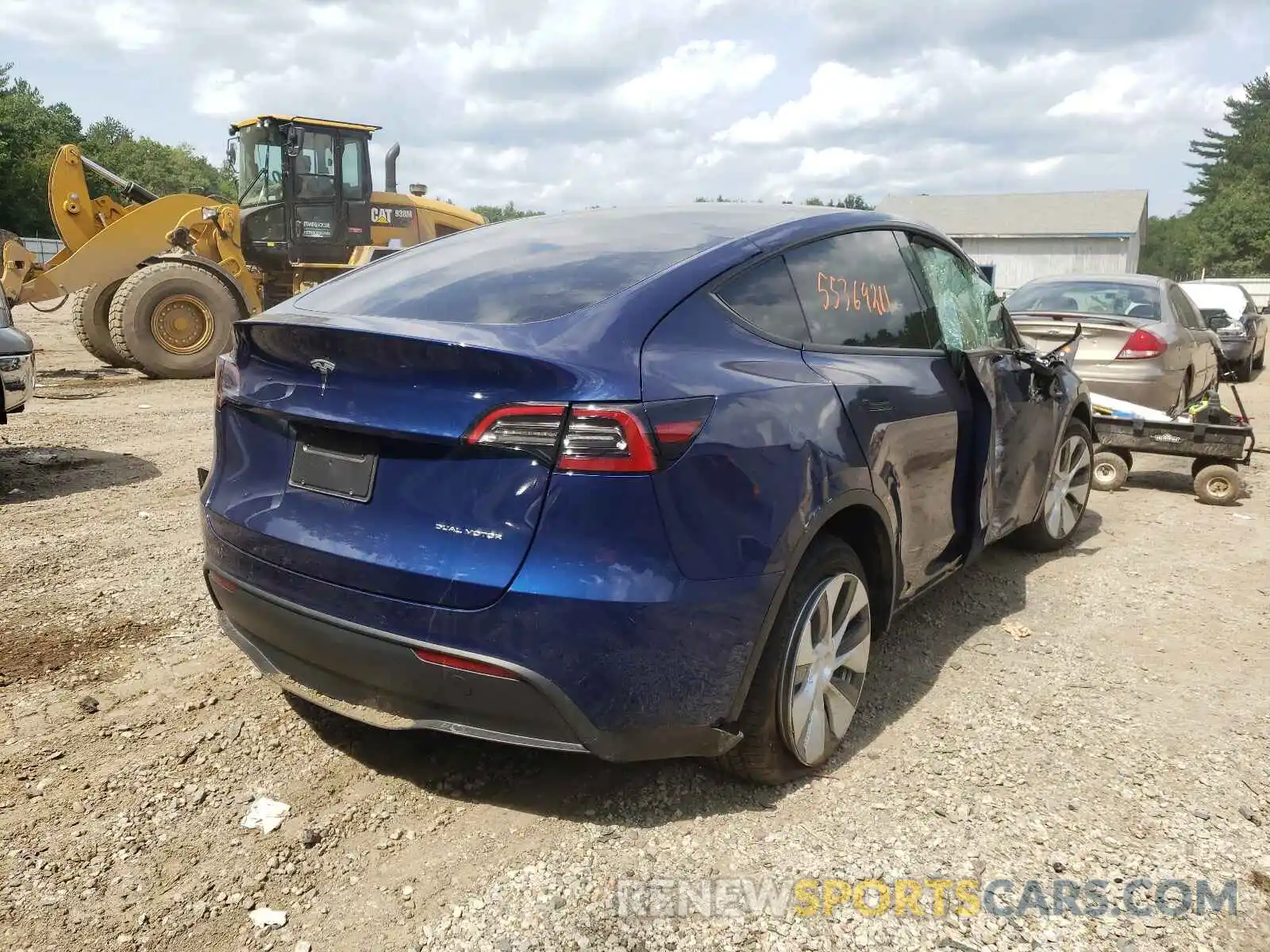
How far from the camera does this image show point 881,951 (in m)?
2.27

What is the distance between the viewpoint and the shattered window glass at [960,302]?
3924mm

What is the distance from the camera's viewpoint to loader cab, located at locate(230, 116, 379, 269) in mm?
13633

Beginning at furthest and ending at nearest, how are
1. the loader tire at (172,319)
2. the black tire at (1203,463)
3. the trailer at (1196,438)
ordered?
the loader tire at (172,319), the black tire at (1203,463), the trailer at (1196,438)

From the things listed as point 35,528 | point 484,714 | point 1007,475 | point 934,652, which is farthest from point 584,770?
point 35,528

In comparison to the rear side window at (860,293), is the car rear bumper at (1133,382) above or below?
below

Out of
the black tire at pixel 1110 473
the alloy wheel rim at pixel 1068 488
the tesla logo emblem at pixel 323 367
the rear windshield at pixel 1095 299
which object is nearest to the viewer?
the tesla logo emblem at pixel 323 367

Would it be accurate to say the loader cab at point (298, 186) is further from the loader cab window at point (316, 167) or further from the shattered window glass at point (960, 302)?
the shattered window glass at point (960, 302)

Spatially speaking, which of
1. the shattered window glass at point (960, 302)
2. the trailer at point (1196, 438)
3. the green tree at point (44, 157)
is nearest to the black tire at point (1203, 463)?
the trailer at point (1196, 438)

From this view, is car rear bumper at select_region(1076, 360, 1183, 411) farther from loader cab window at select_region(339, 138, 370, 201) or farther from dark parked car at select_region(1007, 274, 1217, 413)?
loader cab window at select_region(339, 138, 370, 201)

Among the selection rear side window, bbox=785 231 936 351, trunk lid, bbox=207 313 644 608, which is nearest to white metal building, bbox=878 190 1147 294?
rear side window, bbox=785 231 936 351

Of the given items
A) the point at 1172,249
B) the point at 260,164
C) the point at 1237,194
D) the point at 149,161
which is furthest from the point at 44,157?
the point at 1172,249

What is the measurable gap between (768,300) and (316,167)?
12.6 metres

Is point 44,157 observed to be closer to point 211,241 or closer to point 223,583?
point 211,241

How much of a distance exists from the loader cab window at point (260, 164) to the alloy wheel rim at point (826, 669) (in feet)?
42.3
